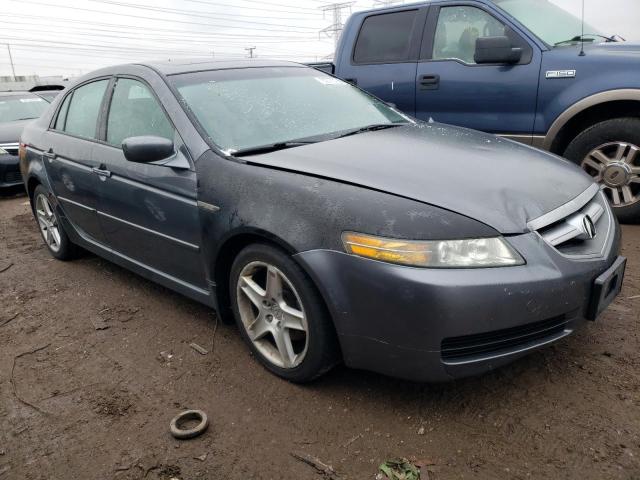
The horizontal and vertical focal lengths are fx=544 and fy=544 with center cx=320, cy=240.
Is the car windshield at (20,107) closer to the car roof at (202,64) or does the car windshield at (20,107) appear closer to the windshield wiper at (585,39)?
the car roof at (202,64)

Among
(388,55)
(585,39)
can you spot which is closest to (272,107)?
(388,55)

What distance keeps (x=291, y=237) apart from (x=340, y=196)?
27 centimetres

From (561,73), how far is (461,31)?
104 cm

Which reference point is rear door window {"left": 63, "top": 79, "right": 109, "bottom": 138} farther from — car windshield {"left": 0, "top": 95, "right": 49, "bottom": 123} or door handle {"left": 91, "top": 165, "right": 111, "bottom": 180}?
car windshield {"left": 0, "top": 95, "right": 49, "bottom": 123}

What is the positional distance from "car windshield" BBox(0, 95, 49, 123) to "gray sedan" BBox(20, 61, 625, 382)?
6.77 m

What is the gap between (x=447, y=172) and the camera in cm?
247

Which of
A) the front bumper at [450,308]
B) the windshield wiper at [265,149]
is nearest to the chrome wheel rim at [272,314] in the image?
the front bumper at [450,308]

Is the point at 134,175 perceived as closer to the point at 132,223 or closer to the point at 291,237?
the point at 132,223

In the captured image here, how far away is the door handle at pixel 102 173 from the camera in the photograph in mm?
3463

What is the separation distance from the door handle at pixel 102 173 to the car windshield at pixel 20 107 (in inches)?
262

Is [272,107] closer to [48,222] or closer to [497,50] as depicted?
[497,50]

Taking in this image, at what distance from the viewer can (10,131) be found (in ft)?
28.0

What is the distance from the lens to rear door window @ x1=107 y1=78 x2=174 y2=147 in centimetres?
316

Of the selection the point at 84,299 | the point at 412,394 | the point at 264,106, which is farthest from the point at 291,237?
the point at 84,299
